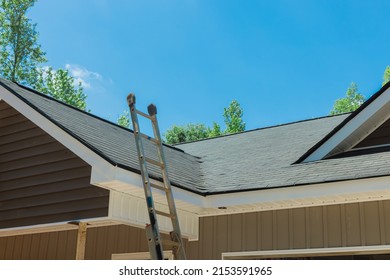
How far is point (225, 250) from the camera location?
811 cm

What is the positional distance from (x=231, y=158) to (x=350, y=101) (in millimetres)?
36107

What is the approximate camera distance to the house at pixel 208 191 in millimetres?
6969

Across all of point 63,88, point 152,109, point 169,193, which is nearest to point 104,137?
point 152,109

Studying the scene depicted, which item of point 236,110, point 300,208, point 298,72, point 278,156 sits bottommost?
point 300,208

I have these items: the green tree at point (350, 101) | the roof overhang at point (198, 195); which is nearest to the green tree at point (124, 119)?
the green tree at point (350, 101)

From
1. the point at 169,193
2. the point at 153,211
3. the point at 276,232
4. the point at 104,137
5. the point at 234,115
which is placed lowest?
the point at 153,211

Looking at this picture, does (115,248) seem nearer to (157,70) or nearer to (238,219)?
(238,219)

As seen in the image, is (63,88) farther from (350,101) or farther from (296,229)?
(296,229)

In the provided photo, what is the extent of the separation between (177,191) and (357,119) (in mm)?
2831

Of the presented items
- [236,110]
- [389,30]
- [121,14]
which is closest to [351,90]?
[236,110]

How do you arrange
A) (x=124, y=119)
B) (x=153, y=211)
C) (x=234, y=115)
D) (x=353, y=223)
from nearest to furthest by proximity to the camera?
1. (x=153, y=211)
2. (x=353, y=223)
3. (x=234, y=115)
4. (x=124, y=119)

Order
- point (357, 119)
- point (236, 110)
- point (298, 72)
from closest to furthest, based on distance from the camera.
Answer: point (357, 119) < point (236, 110) < point (298, 72)

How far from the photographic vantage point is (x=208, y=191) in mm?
7941

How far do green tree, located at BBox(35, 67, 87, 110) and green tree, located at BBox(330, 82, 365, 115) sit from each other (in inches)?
773
